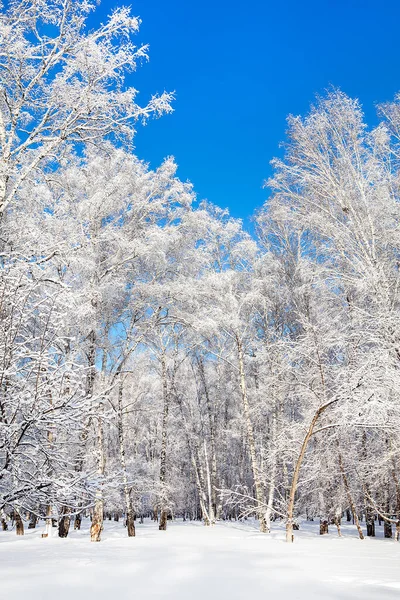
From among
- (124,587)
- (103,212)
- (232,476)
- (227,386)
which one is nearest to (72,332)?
(103,212)

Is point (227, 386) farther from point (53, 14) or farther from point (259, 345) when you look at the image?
point (53, 14)

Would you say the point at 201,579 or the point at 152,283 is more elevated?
the point at 152,283

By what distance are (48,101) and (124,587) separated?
6.22 metres

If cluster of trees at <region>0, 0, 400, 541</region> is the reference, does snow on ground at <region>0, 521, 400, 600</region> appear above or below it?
below

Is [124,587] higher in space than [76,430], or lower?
lower

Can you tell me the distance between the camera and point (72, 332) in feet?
39.3

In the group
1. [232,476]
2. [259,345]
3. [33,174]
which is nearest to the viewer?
[33,174]

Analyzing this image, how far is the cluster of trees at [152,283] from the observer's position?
371 cm

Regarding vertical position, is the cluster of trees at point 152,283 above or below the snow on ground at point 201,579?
above

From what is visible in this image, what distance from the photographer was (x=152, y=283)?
1361 cm

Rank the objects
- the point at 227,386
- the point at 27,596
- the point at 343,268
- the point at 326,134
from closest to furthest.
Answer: the point at 27,596 < the point at 326,134 < the point at 343,268 < the point at 227,386

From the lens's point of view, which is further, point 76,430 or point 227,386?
point 227,386

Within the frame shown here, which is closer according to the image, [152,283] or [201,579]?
[201,579]

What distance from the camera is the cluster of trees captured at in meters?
3.71
